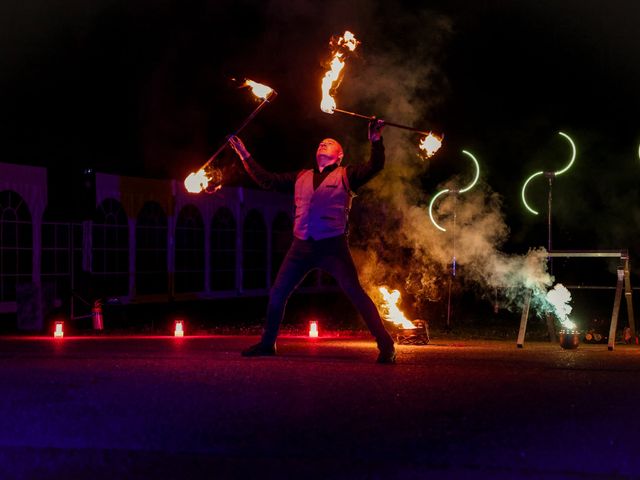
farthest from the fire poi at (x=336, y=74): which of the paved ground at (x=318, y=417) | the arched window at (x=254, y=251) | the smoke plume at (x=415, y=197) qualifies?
the arched window at (x=254, y=251)

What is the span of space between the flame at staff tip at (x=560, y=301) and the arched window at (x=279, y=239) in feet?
61.8

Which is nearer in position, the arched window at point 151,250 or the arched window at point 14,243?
the arched window at point 14,243

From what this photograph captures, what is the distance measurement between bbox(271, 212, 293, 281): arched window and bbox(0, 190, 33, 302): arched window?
1103cm

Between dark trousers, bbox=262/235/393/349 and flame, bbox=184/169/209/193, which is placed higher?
flame, bbox=184/169/209/193

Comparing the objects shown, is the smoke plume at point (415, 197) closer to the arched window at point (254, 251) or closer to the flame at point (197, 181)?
the flame at point (197, 181)

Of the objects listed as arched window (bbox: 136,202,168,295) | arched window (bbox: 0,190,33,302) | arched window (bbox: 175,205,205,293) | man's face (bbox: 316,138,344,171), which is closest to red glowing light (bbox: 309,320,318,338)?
man's face (bbox: 316,138,344,171)

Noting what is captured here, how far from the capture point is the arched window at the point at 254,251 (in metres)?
31.2

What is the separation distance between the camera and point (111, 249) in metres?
25.4

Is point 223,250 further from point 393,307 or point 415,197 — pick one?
point 393,307

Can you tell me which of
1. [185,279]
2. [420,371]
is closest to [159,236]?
[185,279]

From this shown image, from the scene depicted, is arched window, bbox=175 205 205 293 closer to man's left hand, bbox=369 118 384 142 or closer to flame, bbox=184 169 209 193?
flame, bbox=184 169 209 193

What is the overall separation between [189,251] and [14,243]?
6756mm

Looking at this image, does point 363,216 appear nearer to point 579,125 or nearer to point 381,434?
point 579,125

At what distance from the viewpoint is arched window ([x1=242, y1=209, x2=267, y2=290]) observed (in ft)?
102
